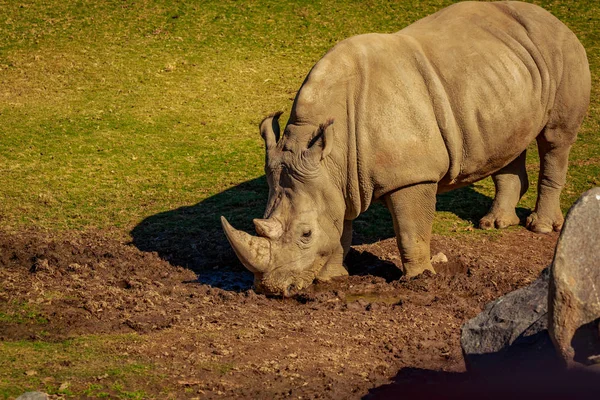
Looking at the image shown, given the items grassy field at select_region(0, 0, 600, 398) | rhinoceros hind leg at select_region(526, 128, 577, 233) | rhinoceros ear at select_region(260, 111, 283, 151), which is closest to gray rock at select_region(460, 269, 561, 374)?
grassy field at select_region(0, 0, 600, 398)

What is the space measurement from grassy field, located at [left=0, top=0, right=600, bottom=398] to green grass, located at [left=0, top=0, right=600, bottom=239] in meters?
0.03

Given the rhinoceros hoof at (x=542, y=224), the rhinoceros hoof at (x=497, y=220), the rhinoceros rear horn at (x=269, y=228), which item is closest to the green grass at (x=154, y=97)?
the rhinoceros hoof at (x=497, y=220)

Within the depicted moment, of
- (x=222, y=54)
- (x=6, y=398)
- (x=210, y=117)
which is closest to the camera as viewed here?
(x=6, y=398)

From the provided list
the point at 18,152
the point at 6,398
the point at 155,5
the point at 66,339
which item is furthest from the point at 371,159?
the point at 155,5

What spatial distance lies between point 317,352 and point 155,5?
12151mm

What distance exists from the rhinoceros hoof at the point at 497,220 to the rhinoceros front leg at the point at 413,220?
2.11m

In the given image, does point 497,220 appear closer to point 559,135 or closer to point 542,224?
point 542,224

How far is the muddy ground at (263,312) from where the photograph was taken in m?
6.64

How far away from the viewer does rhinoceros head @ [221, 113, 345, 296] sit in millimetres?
8000

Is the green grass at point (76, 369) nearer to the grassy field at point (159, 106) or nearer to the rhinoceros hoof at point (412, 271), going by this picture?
the grassy field at point (159, 106)

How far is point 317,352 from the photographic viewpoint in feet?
23.1

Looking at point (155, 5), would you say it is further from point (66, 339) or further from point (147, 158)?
point (66, 339)

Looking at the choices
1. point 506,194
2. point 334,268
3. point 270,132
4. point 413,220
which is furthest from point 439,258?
point 270,132

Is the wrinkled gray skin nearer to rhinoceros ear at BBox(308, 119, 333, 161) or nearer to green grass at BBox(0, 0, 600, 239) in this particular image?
rhinoceros ear at BBox(308, 119, 333, 161)
